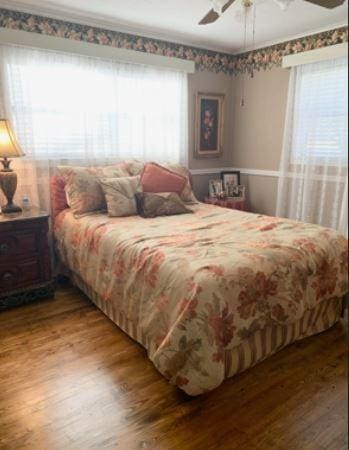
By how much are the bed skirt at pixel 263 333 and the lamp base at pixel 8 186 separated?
3.13 feet

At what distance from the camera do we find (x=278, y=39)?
3607 millimetres

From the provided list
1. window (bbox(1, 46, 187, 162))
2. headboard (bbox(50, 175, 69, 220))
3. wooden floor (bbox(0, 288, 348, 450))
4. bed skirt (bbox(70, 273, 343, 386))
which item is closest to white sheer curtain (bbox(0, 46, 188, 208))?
window (bbox(1, 46, 187, 162))

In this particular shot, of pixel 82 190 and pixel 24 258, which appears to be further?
pixel 82 190

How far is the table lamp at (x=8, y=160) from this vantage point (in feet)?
8.39

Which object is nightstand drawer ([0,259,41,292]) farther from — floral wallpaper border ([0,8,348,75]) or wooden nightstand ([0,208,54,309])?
floral wallpaper border ([0,8,348,75])

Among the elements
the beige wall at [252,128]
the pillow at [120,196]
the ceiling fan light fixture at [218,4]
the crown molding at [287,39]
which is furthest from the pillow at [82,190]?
the crown molding at [287,39]

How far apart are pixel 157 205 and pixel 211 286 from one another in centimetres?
140

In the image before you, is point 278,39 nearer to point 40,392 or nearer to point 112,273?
point 112,273

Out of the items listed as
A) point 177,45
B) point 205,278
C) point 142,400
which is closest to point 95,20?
point 177,45

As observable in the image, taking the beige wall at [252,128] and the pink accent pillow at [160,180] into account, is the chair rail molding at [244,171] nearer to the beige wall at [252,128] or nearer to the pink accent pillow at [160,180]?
the beige wall at [252,128]

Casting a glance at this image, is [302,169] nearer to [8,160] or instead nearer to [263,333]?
[263,333]

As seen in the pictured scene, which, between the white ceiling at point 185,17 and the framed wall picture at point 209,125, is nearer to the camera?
the white ceiling at point 185,17

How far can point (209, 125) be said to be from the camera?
4.20m

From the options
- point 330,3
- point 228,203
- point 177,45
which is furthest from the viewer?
point 228,203
